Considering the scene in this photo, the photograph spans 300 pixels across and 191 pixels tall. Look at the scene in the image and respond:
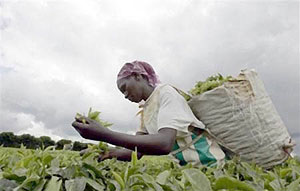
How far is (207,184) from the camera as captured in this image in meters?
0.94

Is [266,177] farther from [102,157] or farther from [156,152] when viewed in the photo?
[102,157]

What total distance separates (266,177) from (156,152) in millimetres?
620

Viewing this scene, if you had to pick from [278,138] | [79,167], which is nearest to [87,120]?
[79,167]

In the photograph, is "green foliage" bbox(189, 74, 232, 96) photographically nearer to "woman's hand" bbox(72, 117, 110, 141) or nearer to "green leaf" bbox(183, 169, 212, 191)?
"woman's hand" bbox(72, 117, 110, 141)

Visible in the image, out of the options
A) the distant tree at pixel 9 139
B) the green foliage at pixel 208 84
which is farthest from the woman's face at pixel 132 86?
the distant tree at pixel 9 139

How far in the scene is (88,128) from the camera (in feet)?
5.38

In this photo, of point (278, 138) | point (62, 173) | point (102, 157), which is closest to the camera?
point (62, 173)

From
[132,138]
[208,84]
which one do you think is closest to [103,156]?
[132,138]

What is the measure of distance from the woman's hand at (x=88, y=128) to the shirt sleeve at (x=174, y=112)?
1.18 ft

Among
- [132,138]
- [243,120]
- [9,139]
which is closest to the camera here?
[132,138]

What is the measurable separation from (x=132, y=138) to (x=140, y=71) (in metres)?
0.58

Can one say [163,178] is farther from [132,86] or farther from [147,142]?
[132,86]

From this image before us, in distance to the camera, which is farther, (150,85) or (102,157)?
(150,85)

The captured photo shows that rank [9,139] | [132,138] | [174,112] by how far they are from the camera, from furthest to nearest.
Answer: [9,139]
[174,112]
[132,138]
